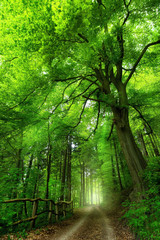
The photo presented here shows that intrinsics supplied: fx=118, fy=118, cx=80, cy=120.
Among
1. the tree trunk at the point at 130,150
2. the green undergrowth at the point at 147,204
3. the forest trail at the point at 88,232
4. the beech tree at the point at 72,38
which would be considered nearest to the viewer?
the beech tree at the point at 72,38

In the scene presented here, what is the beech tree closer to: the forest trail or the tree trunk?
the tree trunk

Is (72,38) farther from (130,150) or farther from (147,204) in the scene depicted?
(147,204)

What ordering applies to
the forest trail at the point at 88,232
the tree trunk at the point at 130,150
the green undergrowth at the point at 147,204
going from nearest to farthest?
1. the green undergrowth at the point at 147,204
2. the forest trail at the point at 88,232
3. the tree trunk at the point at 130,150

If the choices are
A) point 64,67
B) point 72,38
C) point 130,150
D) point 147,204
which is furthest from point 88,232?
point 72,38

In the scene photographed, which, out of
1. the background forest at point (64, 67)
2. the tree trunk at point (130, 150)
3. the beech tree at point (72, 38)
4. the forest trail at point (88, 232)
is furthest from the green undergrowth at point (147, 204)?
the forest trail at point (88, 232)

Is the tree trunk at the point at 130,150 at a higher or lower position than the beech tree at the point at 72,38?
lower

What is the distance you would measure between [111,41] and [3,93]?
16.5 feet

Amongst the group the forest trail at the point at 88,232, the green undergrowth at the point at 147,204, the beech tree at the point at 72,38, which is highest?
the beech tree at the point at 72,38

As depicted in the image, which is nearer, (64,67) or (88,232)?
(88,232)

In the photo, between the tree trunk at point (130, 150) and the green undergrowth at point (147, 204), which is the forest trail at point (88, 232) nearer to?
the green undergrowth at point (147, 204)

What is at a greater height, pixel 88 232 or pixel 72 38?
pixel 72 38

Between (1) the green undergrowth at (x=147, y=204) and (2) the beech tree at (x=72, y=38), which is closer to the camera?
(2) the beech tree at (x=72, y=38)

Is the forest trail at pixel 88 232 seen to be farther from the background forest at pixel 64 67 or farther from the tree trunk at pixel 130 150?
the tree trunk at pixel 130 150

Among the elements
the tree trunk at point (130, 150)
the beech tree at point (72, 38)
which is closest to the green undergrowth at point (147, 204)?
the tree trunk at point (130, 150)
